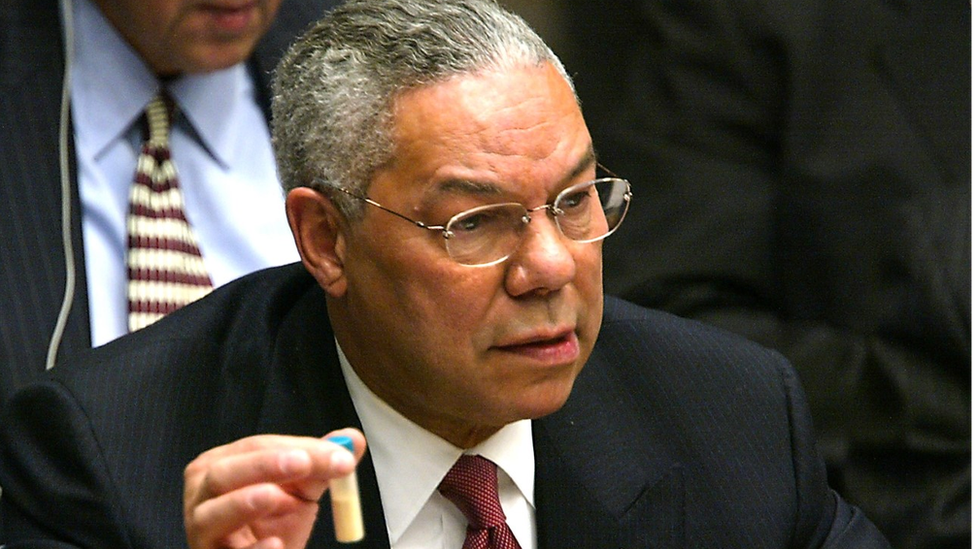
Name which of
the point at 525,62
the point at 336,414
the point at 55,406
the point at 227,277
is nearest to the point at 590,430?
the point at 336,414

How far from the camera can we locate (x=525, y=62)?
1.65 m

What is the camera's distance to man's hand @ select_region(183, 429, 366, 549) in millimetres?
1288

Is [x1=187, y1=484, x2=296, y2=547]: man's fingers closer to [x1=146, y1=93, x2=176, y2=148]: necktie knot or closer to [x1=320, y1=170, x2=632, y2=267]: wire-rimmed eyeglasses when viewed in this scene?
[x1=320, y1=170, x2=632, y2=267]: wire-rimmed eyeglasses

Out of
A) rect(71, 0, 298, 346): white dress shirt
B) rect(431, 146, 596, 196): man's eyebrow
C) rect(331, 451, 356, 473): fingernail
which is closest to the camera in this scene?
rect(331, 451, 356, 473): fingernail

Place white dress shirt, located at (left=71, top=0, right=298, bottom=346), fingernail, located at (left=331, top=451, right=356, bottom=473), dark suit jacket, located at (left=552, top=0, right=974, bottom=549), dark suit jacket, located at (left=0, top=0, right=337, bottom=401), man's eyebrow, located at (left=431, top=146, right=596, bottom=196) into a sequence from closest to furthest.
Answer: fingernail, located at (left=331, top=451, right=356, bottom=473)
man's eyebrow, located at (left=431, top=146, right=596, bottom=196)
dark suit jacket, located at (left=0, top=0, right=337, bottom=401)
white dress shirt, located at (left=71, top=0, right=298, bottom=346)
dark suit jacket, located at (left=552, top=0, right=974, bottom=549)

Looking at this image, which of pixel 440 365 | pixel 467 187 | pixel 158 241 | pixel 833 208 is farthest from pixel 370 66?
pixel 833 208

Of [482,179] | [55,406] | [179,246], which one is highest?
[482,179]

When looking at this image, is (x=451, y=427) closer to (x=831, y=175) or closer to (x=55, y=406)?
(x=55, y=406)

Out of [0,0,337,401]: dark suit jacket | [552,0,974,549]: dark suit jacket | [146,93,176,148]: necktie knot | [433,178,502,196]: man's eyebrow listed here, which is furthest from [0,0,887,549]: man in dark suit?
[552,0,974,549]: dark suit jacket

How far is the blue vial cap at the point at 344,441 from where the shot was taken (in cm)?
130

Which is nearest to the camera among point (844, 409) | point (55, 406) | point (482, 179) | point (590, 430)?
point (482, 179)

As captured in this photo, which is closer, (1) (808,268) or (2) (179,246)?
(2) (179,246)

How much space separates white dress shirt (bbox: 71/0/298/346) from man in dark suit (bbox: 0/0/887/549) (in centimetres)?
43

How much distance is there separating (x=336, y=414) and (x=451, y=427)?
5.2 inches
